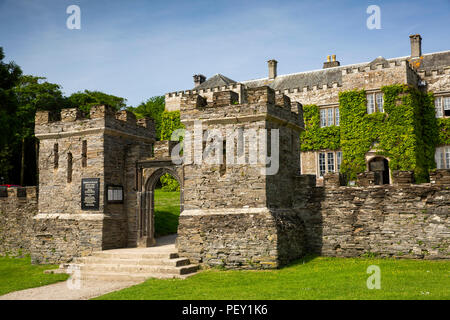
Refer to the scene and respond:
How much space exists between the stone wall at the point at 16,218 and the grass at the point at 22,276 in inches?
53.3

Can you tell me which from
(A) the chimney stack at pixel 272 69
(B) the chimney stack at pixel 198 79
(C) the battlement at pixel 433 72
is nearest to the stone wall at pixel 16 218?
(C) the battlement at pixel 433 72

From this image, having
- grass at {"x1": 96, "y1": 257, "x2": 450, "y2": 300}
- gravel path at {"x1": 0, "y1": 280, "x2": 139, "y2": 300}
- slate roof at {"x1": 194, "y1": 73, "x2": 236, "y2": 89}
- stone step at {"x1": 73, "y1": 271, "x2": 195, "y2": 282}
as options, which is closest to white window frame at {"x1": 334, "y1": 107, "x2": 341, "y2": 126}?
slate roof at {"x1": 194, "y1": 73, "x2": 236, "y2": 89}

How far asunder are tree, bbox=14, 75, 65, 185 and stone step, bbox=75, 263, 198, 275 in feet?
83.4

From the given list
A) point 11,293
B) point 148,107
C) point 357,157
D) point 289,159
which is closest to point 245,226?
point 289,159

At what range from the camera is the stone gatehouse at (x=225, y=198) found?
1261cm

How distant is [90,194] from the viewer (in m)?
15.2

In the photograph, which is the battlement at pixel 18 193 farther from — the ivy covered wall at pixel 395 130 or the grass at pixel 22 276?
the ivy covered wall at pixel 395 130

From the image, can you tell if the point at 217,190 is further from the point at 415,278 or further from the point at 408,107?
the point at 408,107

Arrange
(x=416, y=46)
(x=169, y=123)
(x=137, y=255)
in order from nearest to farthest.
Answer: (x=137, y=255) → (x=416, y=46) → (x=169, y=123)

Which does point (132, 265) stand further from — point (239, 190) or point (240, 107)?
point (240, 107)

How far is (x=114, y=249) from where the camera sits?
15078mm

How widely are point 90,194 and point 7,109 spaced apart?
2035 centimetres

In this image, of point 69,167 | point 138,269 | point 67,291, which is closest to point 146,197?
point 69,167
